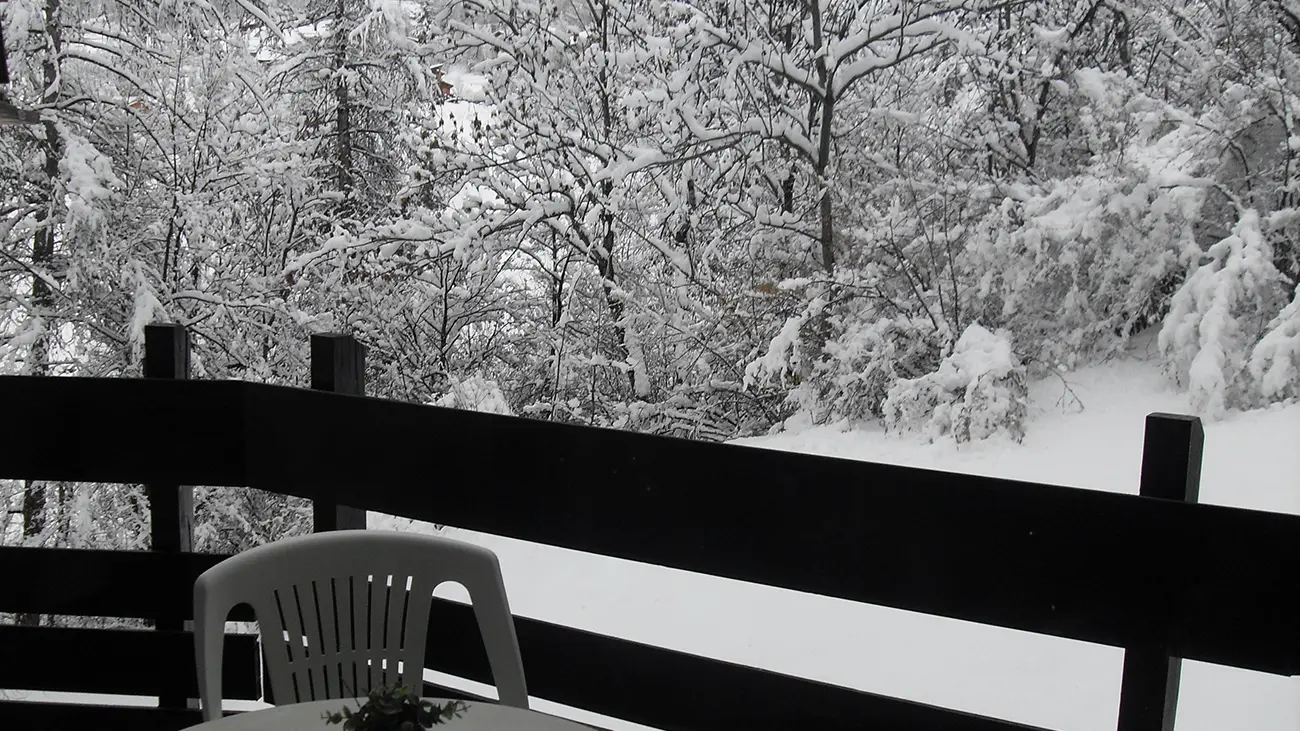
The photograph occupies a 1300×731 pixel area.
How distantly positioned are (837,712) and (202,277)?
5546 millimetres

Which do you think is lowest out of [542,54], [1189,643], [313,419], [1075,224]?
[1189,643]

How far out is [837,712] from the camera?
1.50 metres

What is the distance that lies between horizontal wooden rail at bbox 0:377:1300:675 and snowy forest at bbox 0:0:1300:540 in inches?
111

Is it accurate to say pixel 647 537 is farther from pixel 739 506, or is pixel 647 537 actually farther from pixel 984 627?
pixel 984 627

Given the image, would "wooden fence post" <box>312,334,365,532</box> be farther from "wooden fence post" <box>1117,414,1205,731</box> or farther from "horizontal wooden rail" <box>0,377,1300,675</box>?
"wooden fence post" <box>1117,414,1205,731</box>

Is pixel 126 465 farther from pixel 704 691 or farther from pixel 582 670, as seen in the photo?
pixel 704 691

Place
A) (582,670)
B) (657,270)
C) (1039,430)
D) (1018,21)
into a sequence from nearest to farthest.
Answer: (582,670)
(1039,430)
(1018,21)
(657,270)

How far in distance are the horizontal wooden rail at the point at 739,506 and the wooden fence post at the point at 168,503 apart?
8cm

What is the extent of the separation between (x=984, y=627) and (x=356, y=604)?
85.9 inches

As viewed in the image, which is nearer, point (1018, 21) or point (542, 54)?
point (1018, 21)

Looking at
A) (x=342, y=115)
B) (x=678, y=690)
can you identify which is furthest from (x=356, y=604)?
(x=342, y=115)

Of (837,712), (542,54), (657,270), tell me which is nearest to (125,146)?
(542,54)

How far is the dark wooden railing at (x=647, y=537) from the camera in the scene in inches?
49.9

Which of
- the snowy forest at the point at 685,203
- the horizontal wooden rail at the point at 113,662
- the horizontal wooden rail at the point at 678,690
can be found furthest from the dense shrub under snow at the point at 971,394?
the horizontal wooden rail at the point at 113,662
